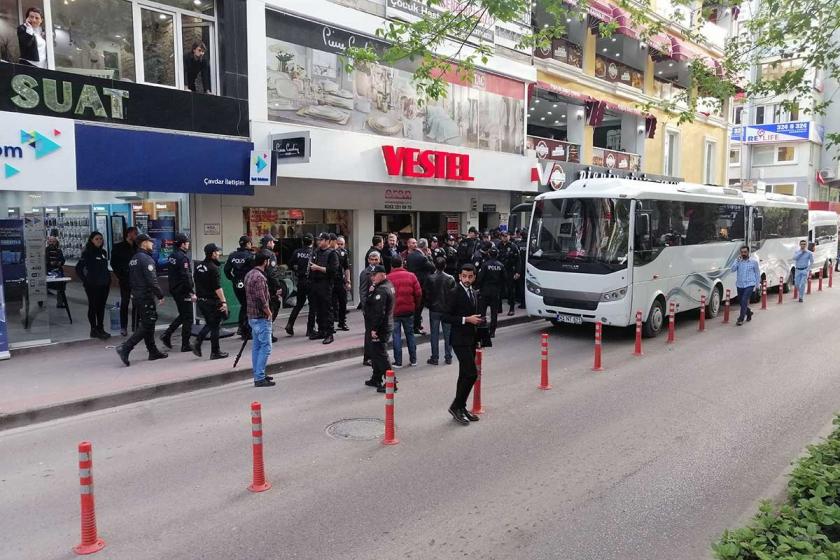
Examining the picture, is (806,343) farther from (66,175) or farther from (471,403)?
(66,175)

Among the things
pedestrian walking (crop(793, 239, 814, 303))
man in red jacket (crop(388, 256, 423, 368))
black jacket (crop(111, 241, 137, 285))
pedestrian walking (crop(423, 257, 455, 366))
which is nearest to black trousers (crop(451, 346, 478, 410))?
pedestrian walking (crop(423, 257, 455, 366))

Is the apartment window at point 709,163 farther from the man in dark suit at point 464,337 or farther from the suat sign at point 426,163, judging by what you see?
the man in dark suit at point 464,337

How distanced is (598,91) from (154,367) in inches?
793

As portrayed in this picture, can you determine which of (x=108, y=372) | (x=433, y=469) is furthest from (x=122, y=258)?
(x=433, y=469)

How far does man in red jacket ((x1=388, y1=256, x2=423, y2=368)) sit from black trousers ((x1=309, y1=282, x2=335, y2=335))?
1969mm

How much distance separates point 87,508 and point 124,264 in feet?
27.4

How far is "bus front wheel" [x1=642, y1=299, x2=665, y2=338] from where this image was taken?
1270cm

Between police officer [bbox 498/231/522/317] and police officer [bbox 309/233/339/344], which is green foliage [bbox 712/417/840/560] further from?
police officer [bbox 498/231/522/317]

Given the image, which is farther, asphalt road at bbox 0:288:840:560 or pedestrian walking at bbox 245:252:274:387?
pedestrian walking at bbox 245:252:274:387

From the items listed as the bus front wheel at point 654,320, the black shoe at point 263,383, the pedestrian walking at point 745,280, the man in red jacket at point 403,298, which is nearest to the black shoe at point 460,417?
the man in red jacket at point 403,298

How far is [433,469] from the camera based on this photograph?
589 centimetres

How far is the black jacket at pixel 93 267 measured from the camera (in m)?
11.4

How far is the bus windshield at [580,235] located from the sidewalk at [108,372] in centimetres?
441

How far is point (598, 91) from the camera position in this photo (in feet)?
78.1
